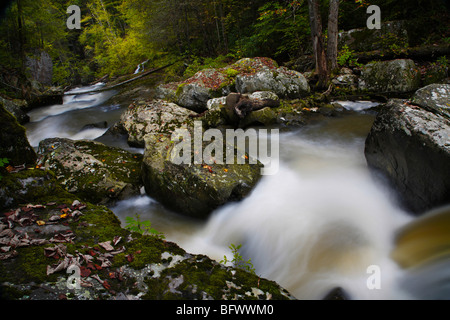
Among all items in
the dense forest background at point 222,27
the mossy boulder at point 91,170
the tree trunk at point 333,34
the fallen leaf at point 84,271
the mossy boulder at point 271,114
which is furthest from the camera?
the dense forest background at point 222,27

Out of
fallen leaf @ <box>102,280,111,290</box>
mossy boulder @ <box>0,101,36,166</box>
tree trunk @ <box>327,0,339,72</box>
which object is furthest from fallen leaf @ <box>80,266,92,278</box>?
tree trunk @ <box>327,0,339,72</box>

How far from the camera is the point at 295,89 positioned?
9.87 m

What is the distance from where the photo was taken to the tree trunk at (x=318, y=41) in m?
9.18

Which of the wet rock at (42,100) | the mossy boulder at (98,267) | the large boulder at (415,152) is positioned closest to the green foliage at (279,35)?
the large boulder at (415,152)

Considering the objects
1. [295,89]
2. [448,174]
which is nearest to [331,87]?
[295,89]

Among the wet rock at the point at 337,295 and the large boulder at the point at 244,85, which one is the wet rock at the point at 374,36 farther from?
the wet rock at the point at 337,295

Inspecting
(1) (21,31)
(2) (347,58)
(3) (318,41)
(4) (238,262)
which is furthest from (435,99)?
(1) (21,31)

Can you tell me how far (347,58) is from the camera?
10.9 m

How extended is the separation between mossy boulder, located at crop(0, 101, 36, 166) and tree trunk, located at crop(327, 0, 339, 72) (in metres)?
10.7

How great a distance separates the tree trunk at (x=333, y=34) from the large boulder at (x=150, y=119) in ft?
22.4

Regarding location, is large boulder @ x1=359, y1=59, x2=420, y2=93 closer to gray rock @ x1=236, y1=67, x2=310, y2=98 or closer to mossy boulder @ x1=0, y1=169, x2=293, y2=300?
gray rock @ x1=236, y1=67, x2=310, y2=98

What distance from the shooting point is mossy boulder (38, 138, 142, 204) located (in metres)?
5.01

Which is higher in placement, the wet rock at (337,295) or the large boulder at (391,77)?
the large boulder at (391,77)

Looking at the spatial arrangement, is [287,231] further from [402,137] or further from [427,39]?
[427,39]
